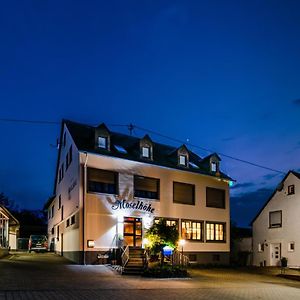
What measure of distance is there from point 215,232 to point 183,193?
185 inches

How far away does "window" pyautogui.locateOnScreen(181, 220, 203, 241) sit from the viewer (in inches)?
1419

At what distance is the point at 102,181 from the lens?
31.5 m

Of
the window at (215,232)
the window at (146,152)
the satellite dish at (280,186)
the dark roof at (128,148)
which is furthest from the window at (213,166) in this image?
the window at (146,152)

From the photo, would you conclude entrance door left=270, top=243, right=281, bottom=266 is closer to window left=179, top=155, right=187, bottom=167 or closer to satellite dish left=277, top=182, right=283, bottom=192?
satellite dish left=277, top=182, right=283, bottom=192

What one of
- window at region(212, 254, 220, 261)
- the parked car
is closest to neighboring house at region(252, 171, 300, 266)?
window at region(212, 254, 220, 261)

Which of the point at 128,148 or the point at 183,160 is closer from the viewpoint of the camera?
the point at 128,148

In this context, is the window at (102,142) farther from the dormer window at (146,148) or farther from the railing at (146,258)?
the railing at (146,258)

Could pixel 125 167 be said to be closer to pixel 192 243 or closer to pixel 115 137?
pixel 115 137

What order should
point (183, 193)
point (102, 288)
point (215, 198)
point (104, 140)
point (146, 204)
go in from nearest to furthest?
point (102, 288) → point (104, 140) → point (146, 204) → point (183, 193) → point (215, 198)

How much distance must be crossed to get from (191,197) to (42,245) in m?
15.1

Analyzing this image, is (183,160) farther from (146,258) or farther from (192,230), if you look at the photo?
(146,258)

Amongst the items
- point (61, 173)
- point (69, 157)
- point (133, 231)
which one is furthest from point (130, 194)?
point (61, 173)

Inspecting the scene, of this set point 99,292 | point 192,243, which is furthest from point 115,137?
point 99,292

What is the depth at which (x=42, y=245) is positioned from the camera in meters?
43.6
